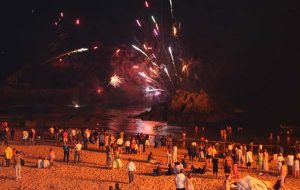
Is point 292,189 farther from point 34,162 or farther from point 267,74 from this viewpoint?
point 267,74

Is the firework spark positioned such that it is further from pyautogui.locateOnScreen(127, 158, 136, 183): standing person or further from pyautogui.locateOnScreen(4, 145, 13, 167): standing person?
pyautogui.locateOnScreen(127, 158, 136, 183): standing person

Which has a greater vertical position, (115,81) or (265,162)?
(115,81)

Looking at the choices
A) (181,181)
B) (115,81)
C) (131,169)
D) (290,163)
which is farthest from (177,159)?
(115,81)

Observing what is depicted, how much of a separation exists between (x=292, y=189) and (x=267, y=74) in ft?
215

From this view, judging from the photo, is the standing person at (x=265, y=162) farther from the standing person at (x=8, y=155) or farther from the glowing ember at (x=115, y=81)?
the glowing ember at (x=115, y=81)

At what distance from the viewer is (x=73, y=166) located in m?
23.6

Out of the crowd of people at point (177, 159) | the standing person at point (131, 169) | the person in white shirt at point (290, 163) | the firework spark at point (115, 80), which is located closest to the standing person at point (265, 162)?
the crowd of people at point (177, 159)

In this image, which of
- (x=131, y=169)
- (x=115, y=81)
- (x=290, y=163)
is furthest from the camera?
(x=115, y=81)

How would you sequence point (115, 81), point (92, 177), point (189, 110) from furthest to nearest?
point (115, 81), point (189, 110), point (92, 177)

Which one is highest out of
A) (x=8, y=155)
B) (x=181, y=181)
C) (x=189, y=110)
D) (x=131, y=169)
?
(x=189, y=110)

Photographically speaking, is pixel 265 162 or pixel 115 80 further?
pixel 115 80

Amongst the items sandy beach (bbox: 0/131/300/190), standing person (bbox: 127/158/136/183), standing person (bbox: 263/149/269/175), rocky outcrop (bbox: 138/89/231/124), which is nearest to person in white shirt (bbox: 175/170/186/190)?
sandy beach (bbox: 0/131/300/190)

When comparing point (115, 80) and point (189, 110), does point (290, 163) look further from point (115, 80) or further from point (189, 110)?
point (115, 80)

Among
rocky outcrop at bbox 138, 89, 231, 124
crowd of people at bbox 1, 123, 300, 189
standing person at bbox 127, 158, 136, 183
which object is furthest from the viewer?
rocky outcrop at bbox 138, 89, 231, 124
